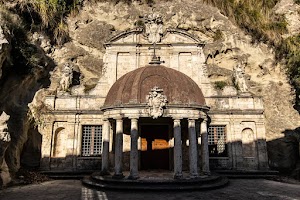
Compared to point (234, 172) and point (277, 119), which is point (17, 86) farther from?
point (277, 119)

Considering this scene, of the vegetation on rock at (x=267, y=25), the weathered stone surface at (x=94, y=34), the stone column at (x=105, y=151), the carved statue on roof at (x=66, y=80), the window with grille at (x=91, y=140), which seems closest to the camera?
the stone column at (x=105, y=151)

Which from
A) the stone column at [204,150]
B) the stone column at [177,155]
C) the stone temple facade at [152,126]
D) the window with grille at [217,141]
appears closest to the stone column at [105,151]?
the stone temple facade at [152,126]

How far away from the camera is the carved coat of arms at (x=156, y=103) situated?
457 inches

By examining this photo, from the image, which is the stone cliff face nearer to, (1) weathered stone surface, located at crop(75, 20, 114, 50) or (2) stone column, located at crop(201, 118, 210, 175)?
(1) weathered stone surface, located at crop(75, 20, 114, 50)

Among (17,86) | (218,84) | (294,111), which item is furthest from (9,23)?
(294,111)

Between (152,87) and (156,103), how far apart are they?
107 centimetres

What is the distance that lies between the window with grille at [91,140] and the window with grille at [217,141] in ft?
24.9

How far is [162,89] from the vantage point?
11.9 m

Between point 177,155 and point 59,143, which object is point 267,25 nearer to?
point 177,155

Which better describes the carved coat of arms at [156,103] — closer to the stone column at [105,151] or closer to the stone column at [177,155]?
the stone column at [177,155]

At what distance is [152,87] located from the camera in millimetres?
12281

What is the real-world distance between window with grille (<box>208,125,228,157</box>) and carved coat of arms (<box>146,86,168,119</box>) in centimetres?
632

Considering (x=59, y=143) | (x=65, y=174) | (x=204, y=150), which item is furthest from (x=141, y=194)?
(x=59, y=143)

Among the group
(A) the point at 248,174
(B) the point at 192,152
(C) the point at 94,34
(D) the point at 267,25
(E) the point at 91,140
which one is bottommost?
(A) the point at 248,174
